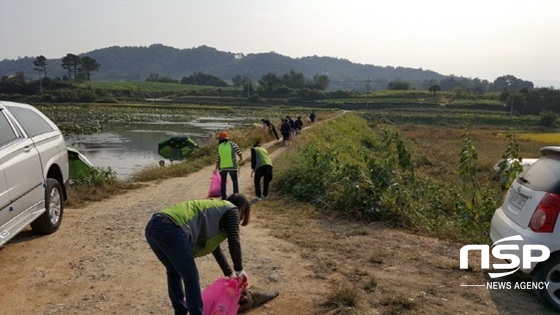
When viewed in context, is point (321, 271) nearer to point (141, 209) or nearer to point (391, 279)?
point (391, 279)

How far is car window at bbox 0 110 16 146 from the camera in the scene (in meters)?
5.99

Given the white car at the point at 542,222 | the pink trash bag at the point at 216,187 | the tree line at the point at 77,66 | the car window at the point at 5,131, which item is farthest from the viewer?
the tree line at the point at 77,66

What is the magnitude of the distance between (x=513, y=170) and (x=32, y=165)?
7.46 meters

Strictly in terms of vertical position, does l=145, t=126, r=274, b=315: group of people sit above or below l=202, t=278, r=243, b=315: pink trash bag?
above

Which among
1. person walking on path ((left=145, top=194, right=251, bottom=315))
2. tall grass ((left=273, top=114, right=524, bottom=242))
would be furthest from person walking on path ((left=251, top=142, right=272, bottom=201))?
person walking on path ((left=145, top=194, right=251, bottom=315))

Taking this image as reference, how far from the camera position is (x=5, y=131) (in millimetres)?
6129

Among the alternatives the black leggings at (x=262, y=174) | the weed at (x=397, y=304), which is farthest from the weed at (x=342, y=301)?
the black leggings at (x=262, y=174)

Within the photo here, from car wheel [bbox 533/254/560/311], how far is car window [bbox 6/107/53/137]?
268 inches

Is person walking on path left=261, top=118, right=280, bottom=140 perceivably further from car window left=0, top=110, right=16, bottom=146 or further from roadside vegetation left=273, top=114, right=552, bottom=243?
car window left=0, top=110, right=16, bottom=146

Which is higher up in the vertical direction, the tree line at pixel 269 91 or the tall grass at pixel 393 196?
the tree line at pixel 269 91

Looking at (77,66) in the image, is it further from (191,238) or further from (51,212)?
(191,238)

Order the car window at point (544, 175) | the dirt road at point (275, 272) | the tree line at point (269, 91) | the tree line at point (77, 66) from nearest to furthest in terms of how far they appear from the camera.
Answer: the car window at point (544, 175)
the dirt road at point (275, 272)
the tree line at point (269, 91)
the tree line at point (77, 66)

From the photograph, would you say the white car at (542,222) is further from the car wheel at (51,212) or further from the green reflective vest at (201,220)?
the car wheel at (51,212)

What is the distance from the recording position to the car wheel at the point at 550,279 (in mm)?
4641
